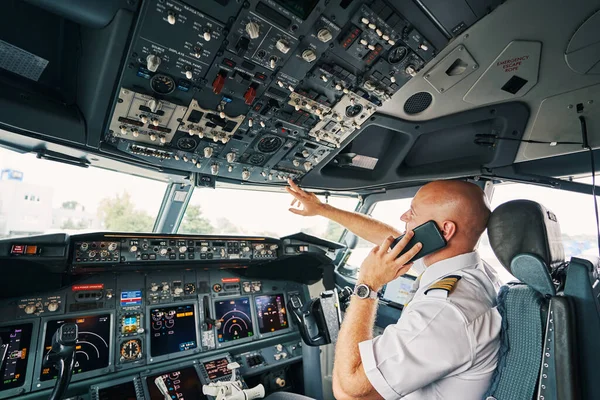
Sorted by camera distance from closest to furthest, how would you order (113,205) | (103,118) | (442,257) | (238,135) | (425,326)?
(425,326) < (442,257) < (103,118) < (238,135) < (113,205)

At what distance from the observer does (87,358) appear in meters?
2.26

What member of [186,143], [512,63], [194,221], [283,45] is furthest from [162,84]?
[512,63]

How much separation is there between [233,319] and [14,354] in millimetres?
1559

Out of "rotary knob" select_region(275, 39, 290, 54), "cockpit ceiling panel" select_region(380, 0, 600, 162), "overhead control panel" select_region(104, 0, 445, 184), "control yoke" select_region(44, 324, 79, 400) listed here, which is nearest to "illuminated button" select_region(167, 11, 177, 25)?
"overhead control panel" select_region(104, 0, 445, 184)

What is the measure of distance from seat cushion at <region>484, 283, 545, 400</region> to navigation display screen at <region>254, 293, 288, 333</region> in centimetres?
238

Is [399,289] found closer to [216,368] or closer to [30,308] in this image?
[216,368]

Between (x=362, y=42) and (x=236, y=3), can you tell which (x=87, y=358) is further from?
(x=362, y=42)

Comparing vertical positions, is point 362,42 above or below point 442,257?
above

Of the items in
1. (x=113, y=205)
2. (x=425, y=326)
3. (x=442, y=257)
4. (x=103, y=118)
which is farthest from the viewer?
(x=113, y=205)

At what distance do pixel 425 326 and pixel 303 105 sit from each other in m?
1.70

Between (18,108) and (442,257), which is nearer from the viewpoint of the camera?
(442,257)

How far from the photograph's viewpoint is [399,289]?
11.7 ft

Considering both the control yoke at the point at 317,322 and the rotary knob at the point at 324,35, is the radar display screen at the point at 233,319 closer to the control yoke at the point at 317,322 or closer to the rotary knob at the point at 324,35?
the control yoke at the point at 317,322

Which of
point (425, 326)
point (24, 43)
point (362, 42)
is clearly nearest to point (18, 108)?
point (24, 43)
